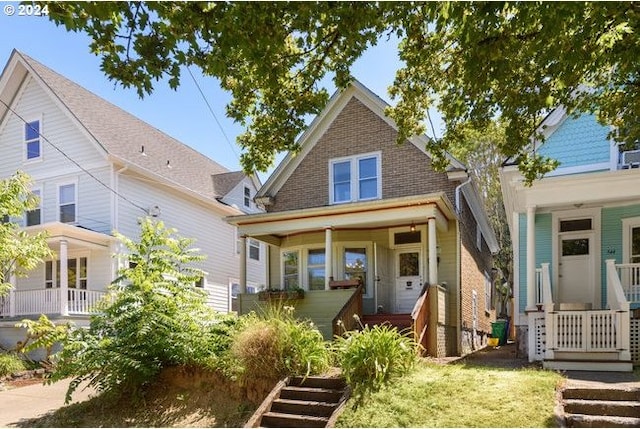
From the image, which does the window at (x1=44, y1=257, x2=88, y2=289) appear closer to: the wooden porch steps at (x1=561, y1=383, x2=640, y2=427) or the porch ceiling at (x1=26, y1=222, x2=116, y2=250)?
the porch ceiling at (x1=26, y1=222, x2=116, y2=250)

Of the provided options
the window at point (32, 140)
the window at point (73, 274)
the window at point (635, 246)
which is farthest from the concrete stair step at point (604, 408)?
the window at point (32, 140)

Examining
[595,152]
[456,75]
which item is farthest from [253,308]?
[595,152]

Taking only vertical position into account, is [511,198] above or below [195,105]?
below

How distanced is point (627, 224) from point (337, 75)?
8.55m

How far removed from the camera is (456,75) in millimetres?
8758

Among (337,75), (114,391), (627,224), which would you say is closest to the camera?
(337,75)

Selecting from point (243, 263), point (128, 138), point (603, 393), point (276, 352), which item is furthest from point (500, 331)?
point (128, 138)

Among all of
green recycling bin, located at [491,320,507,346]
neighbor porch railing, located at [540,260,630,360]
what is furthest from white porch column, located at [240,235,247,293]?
green recycling bin, located at [491,320,507,346]

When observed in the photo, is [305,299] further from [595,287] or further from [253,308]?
[595,287]

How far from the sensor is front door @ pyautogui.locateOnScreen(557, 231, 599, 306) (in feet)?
41.5

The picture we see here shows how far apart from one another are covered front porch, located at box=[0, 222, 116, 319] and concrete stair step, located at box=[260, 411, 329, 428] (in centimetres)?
1042

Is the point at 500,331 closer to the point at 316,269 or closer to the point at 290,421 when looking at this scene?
the point at 316,269

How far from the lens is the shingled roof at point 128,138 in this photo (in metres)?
18.8

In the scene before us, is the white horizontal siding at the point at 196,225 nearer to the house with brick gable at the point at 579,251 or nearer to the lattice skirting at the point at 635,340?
the house with brick gable at the point at 579,251
